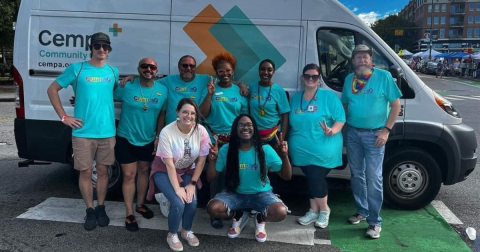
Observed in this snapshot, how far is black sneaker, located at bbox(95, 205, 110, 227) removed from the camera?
4.30 meters

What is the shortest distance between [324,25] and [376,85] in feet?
3.35

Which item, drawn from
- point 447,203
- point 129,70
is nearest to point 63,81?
point 129,70

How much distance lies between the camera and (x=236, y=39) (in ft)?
15.5

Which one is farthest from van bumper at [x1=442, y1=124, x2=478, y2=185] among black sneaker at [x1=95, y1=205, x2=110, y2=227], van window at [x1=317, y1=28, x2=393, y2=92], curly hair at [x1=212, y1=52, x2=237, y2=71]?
black sneaker at [x1=95, y1=205, x2=110, y2=227]

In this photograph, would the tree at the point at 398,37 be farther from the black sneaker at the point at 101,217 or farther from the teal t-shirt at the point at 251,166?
the black sneaker at the point at 101,217

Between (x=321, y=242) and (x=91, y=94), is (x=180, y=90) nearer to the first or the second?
(x=91, y=94)

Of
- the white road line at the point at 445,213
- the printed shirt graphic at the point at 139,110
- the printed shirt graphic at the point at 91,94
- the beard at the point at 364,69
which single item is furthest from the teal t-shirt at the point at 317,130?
the printed shirt graphic at the point at 91,94

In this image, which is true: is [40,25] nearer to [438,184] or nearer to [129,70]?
[129,70]

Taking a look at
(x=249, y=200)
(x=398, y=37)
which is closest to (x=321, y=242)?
(x=249, y=200)

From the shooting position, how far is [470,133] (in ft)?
15.6

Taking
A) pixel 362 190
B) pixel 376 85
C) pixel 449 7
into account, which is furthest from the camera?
pixel 449 7

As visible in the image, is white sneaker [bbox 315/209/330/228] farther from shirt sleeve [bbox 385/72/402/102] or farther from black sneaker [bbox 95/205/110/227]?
black sneaker [bbox 95/205/110/227]

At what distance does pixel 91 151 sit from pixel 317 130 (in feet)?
7.17

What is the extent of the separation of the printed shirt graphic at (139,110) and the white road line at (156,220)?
2.77 feet
